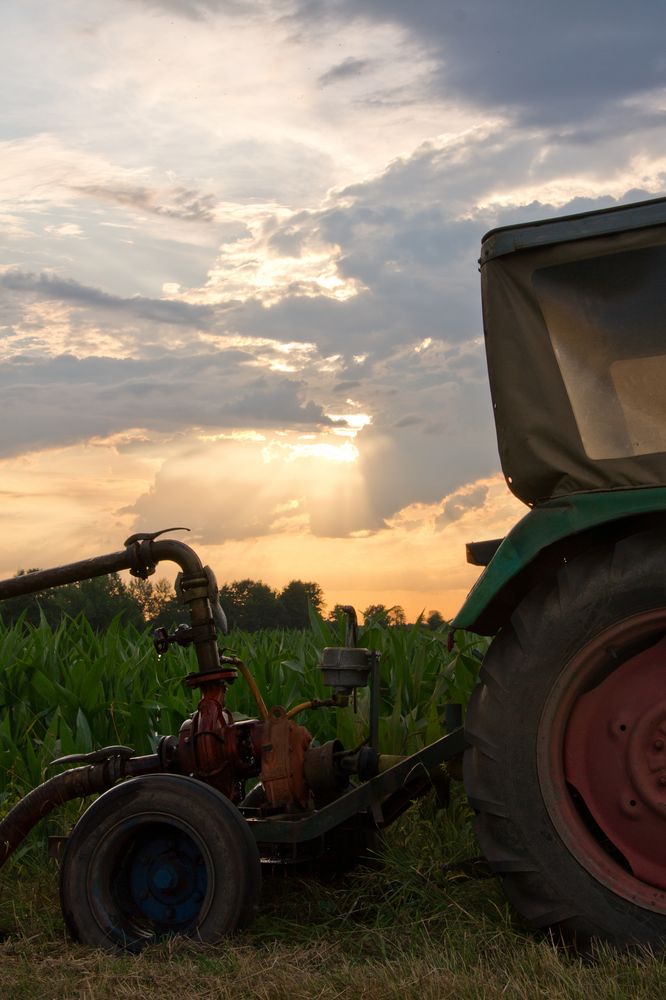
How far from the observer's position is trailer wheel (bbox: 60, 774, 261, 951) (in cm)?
394

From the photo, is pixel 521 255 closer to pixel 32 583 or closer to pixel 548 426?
pixel 548 426

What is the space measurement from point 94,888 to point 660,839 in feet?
6.54

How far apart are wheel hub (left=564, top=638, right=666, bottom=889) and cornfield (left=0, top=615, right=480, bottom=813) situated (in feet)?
6.30

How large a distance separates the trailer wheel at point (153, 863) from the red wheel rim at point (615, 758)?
1128 millimetres

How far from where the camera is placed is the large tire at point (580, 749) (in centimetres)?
357

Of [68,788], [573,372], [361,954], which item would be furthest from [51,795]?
[573,372]

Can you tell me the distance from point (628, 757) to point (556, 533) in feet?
2.47

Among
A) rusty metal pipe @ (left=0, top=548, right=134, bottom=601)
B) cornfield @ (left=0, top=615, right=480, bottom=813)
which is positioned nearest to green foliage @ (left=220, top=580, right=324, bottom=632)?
cornfield @ (left=0, top=615, right=480, bottom=813)

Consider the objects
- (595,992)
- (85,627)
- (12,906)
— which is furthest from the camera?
(85,627)

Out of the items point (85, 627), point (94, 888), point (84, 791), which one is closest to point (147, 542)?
point (84, 791)

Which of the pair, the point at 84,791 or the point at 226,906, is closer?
the point at 226,906

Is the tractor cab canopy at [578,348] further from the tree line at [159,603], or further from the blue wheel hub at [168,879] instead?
the tree line at [159,603]

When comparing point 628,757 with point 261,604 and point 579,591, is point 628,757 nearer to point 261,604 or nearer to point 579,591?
point 579,591

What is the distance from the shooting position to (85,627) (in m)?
8.09
